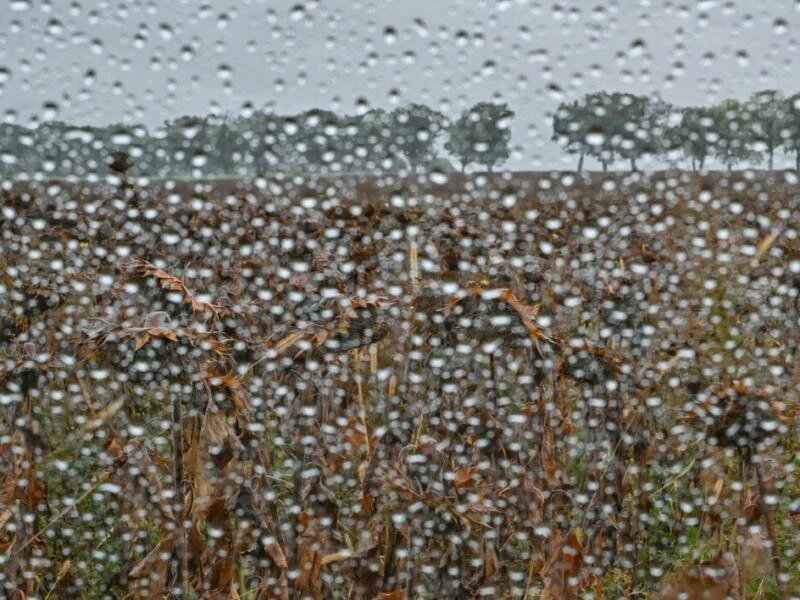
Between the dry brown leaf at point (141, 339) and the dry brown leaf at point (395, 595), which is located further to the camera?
the dry brown leaf at point (395, 595)

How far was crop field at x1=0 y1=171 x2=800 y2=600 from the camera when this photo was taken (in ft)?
1.99

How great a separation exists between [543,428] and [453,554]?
0.16 metres

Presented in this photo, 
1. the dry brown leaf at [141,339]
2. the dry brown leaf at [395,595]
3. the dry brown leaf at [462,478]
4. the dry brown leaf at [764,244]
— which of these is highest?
the dry brown leaf at [764,244]

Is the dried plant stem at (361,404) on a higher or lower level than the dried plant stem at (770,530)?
higher

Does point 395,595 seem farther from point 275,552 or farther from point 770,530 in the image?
point 770,530

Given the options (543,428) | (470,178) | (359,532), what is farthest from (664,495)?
(470,178)

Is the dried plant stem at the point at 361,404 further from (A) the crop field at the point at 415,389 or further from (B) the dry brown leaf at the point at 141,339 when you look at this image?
(B) the dry brown leaf at the point at 141,339

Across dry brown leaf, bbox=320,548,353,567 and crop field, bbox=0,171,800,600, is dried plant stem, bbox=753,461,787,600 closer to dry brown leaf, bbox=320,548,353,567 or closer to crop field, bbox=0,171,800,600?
Result: crop field, bbox=0,171,800,600

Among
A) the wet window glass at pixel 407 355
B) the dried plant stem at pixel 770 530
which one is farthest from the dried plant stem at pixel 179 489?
the dried plant stem at pixel 770 530

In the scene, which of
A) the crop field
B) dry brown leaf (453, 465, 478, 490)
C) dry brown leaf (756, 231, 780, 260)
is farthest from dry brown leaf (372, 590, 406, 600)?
dry brown leaf (756, 231, 780, 260)

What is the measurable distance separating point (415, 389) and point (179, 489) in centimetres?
25

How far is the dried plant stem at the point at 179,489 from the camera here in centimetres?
61

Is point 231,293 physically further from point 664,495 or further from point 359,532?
point 664,495

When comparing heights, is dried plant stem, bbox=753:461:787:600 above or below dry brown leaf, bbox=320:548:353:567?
above
